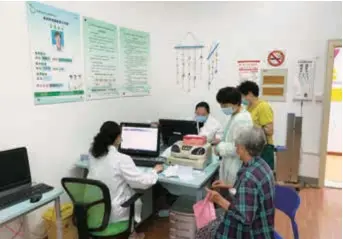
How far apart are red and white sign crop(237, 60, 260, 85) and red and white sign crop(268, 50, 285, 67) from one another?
18 centimetres

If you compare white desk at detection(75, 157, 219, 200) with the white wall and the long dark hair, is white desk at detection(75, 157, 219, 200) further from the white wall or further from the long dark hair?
the white wall

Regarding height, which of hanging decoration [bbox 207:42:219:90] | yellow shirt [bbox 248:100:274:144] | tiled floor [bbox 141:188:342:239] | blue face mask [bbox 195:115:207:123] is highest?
hanging decoration [bbox 207:42:219:90]

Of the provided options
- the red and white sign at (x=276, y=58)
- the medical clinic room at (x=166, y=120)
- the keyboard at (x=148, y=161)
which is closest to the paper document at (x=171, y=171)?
the medical clinic room at (x=166, y=120)

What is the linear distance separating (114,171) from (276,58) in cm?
293

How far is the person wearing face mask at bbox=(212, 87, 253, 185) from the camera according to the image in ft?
7.20

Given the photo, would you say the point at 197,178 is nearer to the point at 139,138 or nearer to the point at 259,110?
the point at 139,138

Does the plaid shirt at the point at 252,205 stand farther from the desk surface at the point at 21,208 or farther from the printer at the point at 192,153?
the desk surface at the point at 21,208

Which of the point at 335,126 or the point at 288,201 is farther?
Answer: the point at 335,126

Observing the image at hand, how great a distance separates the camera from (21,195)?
6.12 feet

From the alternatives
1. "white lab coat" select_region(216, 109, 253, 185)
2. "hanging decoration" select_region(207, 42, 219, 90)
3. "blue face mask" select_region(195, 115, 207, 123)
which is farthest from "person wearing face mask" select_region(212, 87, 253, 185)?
"hanging decoration" select_region(207, 42, 219, 90)

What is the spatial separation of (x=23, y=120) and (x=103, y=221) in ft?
3.52

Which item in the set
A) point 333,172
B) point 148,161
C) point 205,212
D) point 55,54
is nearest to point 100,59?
point 55,54

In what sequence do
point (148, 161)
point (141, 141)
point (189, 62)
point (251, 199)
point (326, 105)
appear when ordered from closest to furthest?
point (251, 199) < point (148, 161) < point (141, 141) < point (326, 105) < point (189, 62)

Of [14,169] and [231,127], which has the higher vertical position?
[231,127]
